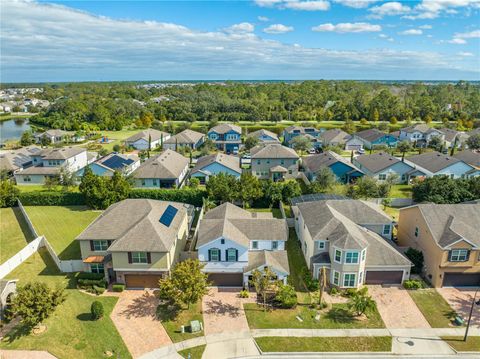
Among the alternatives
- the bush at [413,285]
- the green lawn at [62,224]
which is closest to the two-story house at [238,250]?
the bush at [413,285]

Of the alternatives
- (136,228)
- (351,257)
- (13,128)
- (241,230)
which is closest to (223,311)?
(241,230)

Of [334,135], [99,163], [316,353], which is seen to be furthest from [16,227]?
[334,135]

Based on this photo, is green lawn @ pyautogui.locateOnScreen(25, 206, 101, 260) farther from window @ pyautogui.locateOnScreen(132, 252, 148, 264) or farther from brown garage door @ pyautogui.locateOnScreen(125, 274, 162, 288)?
window @ pyautogui.locateOnScreen(132, 252, 148, 264)

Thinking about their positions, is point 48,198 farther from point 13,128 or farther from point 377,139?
point 13,128

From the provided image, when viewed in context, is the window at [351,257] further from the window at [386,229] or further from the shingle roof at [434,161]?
the shingle roof at [434,161]

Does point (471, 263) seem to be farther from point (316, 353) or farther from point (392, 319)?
point (316, 353)

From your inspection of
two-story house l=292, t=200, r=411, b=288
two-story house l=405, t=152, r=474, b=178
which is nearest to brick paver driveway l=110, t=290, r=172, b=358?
two-story house l=292, t=200, r=411, b=288
